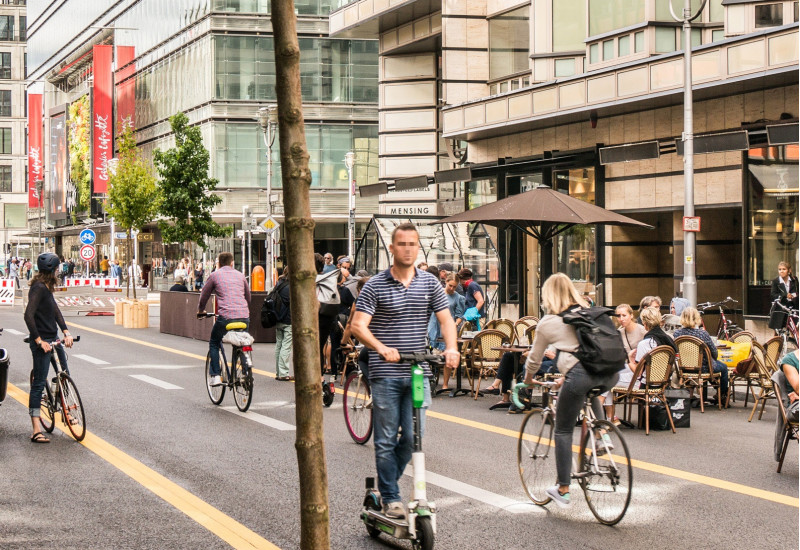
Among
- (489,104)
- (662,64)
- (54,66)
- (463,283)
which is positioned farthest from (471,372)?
(54,66)

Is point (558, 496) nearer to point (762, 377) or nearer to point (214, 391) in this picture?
point (762, 377)

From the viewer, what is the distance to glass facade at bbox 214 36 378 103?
56.6 m

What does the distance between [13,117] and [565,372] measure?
396 ft

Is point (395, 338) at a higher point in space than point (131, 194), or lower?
lower

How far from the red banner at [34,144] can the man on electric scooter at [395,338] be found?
95508 millimetres

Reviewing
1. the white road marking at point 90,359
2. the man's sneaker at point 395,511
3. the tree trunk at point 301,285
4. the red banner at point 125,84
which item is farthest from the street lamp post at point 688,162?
the red banner at point 125,84

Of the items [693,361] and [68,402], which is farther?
[693,361]

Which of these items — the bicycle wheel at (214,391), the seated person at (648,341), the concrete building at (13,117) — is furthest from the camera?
the concrete building at (13,117)

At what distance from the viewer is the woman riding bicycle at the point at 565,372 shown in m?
7.33

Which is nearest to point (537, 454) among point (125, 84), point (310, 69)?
point (310, 69)

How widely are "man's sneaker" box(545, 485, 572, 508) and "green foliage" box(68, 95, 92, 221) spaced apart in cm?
7352

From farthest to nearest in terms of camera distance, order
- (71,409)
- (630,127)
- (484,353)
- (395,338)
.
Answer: (630,127) < (484,353) < (71,409) < (395,338)

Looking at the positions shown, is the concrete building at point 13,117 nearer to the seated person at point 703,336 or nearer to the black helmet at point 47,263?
the seated person at point 703,336

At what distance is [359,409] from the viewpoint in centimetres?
1075
